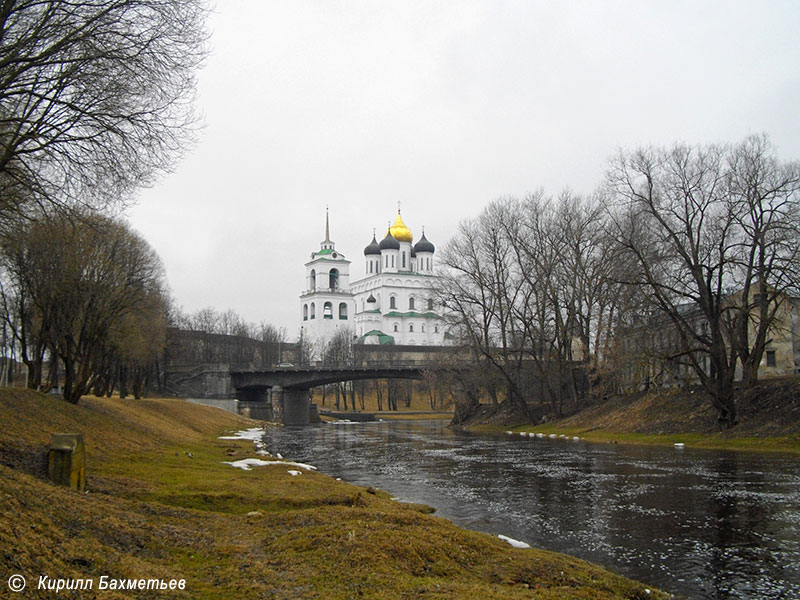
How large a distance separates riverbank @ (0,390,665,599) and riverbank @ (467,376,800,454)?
82.2ft

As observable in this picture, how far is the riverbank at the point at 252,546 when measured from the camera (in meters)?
8.45

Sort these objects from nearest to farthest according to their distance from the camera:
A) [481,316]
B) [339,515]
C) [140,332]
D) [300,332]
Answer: [339,515], [140,332], [481,316], [300,332]

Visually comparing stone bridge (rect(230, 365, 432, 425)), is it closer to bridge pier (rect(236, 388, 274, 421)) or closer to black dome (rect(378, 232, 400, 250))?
bridge pier (rect(236, 388, 274, 421))

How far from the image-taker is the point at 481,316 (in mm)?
64625

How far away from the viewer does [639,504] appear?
18625 mm

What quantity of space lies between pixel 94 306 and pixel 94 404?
683 centimetres

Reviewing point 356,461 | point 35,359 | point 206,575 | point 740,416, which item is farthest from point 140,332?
point 206,575

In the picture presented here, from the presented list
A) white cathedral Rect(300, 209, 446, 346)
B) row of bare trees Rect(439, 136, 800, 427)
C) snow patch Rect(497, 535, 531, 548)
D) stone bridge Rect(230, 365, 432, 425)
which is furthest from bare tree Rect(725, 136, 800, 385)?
white cathedral Rect(300, 209, 446, 346)

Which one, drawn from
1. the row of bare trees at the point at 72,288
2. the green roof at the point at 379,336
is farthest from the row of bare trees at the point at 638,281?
the green roof at the point at 379,336

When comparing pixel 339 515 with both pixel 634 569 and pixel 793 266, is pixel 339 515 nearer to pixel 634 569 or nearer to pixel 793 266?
pixel 634 569

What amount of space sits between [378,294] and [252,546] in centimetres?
16693

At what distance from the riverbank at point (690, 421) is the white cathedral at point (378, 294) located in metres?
114

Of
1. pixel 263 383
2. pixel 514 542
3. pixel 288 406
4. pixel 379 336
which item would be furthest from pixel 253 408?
pixel 514 542

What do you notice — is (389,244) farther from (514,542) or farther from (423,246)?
(514,542)
